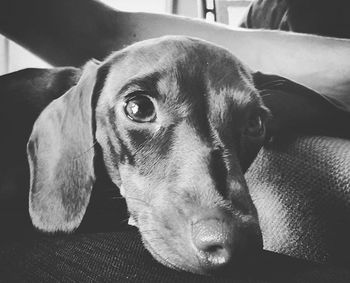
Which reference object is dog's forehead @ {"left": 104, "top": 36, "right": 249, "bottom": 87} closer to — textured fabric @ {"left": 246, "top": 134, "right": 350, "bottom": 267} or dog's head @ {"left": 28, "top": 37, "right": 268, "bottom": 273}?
dog's head @ {"left": 28, "top": 37, "right": 268, "bottom": 273}

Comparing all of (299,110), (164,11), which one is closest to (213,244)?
(299,110)

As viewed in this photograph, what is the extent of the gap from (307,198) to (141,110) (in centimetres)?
41

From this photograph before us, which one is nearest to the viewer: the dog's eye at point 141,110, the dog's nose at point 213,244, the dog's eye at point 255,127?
the dog's nose at point 213,244

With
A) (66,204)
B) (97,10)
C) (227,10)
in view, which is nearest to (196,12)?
(227,10)

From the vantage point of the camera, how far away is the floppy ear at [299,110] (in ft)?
3.38

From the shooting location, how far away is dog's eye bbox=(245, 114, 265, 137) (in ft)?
3.09

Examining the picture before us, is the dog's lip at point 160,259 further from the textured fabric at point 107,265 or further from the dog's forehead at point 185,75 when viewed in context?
the dog's forehead at point 185,75

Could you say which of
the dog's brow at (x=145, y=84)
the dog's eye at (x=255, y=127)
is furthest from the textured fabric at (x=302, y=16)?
the dog's brow at (x=145, y=84)

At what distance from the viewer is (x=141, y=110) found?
83cm

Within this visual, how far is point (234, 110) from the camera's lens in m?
0.89

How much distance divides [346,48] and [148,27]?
62 cm

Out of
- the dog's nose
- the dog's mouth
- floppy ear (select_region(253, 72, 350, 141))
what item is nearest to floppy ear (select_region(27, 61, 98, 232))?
the dog's mouth

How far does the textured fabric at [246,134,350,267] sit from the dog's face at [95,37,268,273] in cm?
8

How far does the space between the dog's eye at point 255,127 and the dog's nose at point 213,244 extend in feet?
1.29
